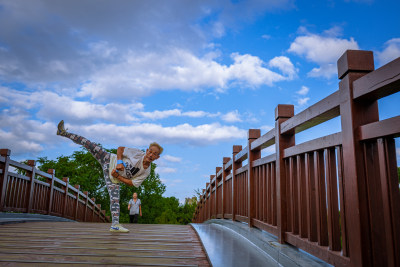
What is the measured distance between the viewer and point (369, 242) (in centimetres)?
177

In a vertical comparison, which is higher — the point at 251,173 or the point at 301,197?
the point at 251,173

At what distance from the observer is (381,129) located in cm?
170

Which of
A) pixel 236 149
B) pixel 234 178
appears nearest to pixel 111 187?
pixel 234 178


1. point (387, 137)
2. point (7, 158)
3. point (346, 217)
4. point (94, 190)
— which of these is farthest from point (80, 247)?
point (94, 190)

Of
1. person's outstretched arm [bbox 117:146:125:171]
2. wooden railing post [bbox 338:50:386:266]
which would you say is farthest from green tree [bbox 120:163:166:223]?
wooden railing post [bbox 338:50:386:266]

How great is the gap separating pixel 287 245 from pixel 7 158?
23.0 feet

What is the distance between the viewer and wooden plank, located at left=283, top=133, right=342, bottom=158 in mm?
2155

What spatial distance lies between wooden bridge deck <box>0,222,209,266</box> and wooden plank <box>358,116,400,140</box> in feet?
5.86

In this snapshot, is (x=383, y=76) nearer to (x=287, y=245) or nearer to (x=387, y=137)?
(x=387, y=137)

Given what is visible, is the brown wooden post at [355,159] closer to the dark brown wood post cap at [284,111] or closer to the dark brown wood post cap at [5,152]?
the dark brown wood post cap at [284,111]

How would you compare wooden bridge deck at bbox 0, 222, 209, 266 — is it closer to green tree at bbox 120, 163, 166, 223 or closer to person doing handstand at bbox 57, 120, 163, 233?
person doing handstand at bbox 57, 120, 163, 233

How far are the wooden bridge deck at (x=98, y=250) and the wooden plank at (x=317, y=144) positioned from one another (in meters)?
1.35

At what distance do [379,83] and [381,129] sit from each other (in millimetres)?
281

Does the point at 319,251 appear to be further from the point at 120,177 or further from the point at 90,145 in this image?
the point at 90,145
